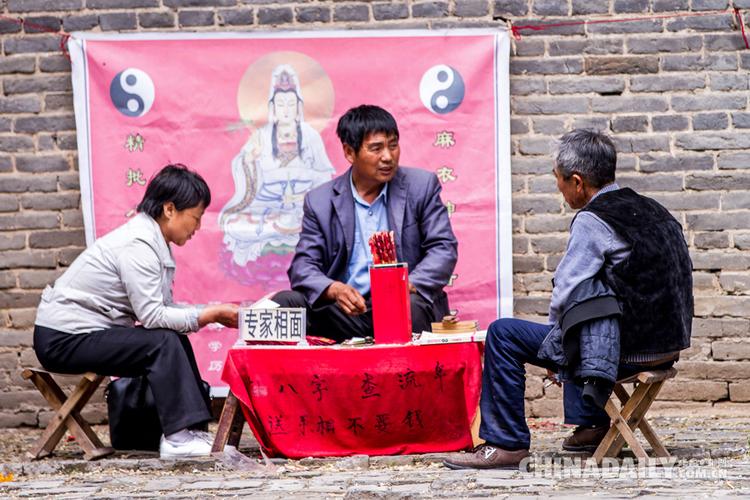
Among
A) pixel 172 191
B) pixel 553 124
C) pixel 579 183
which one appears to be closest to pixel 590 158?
pixel 579 183

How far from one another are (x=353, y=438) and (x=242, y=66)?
2.63 meters

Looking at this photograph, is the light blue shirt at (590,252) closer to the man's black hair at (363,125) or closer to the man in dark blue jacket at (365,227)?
the man in dark blue jacket at (365,227)

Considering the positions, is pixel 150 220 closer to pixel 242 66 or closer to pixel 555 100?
pixel 242 66

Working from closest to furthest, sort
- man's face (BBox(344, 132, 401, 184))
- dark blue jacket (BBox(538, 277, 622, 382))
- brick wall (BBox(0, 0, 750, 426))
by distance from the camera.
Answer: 1. dark blue jacket (BBox(538, 277, 622, 382))
2. man's face (BBox(344, 132, 401, 184))
3. brick wall (BBox(0, 0, 750, 426))

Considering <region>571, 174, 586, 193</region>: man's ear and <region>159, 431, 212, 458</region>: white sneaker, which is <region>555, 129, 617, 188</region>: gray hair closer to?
<region>571, 174, 586, 193</region>: man's ear

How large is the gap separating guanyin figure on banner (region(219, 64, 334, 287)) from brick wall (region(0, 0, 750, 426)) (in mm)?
607

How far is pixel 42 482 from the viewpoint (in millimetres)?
5105

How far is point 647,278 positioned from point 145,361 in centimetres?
243

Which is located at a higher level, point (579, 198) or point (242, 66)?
point (242, 66)

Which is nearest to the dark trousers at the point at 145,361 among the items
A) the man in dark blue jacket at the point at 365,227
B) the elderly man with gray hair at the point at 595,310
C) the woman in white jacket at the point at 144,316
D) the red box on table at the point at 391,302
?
the woman in white jacket at the point at 144,316

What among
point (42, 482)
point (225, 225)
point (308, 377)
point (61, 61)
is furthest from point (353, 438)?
point (61, 61)

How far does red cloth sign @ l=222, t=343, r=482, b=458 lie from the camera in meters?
5.16

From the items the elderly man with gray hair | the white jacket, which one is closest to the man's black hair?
the white jacket

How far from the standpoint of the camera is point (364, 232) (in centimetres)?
609
